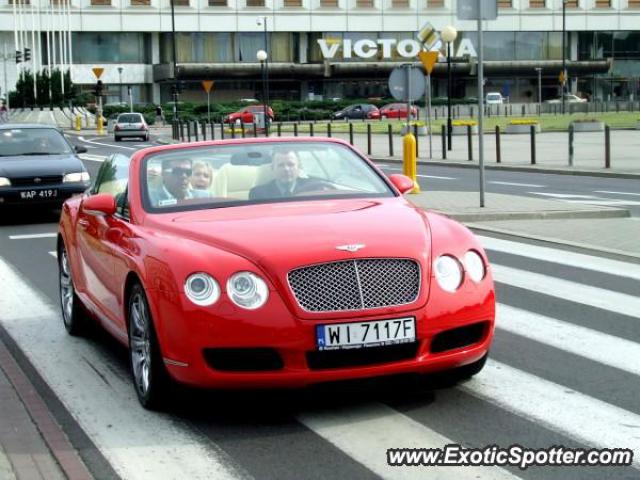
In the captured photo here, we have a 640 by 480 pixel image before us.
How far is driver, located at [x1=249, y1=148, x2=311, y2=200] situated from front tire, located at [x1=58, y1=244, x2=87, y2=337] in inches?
79.1

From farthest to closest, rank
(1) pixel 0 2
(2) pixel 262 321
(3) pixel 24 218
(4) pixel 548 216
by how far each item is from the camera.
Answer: (1) pixel 0 2 < (3) pixel 24 218 < (4) pixel 548 216 < (2) pixel 262 321

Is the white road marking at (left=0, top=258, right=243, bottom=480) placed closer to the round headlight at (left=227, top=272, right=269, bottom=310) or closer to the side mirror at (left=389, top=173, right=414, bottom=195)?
the round headlight at (left=227, top=272, right=269, bottom=310)

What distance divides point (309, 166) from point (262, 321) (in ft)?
6.05

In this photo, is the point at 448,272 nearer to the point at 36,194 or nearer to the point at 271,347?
the point at 271,347

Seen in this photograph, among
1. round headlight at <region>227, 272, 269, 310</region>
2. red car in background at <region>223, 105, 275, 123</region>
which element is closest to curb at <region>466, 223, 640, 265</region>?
round headlight at <region>227, 272, 269, 310</region>

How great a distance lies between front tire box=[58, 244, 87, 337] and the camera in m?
8.26

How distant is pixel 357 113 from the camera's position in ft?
263

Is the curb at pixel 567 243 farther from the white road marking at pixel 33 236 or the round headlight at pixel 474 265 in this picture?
the round headlight at pixel 474 265

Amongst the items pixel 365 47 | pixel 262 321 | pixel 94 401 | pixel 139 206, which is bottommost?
pixel 94 401

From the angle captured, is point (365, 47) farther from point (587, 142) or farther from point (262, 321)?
point (262, 321)

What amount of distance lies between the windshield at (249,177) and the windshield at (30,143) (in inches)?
460

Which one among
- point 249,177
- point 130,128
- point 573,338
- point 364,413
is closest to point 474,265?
point 364,413

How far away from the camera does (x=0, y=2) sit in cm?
9031

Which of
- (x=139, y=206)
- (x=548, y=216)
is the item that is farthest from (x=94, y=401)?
(x=548, y=216)
